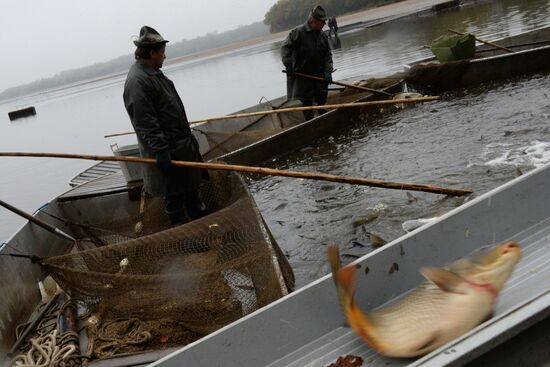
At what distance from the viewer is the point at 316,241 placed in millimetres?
6215

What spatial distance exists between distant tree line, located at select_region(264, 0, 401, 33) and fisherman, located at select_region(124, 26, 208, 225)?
9868 centimetres

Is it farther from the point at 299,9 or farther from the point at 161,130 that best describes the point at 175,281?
the point at 299,9

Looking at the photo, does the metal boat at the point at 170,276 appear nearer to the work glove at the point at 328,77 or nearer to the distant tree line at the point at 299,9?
the work glove at the point at 328,77

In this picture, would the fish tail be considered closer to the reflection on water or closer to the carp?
the carp

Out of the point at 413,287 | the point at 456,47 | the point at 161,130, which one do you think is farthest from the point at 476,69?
the point at 413,287

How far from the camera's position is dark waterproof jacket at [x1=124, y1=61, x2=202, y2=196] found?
17.8ft

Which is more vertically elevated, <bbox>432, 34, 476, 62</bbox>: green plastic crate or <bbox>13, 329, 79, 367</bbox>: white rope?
<bbox>432, 34, 476, 62</bbox>: green plastic crate

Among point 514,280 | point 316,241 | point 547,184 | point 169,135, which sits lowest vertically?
point 316,241

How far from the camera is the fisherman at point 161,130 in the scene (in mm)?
5438

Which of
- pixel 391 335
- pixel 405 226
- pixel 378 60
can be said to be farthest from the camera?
pixel 378 60

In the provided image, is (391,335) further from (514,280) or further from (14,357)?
(14,357)

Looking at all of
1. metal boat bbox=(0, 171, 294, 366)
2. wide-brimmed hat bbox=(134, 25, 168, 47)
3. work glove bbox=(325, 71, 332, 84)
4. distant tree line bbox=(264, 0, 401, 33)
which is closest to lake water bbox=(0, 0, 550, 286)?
metal boat bbox=(0, 171, 294, 366)

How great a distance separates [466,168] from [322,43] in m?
4.47

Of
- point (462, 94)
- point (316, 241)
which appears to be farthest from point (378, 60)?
point (316, 241)
